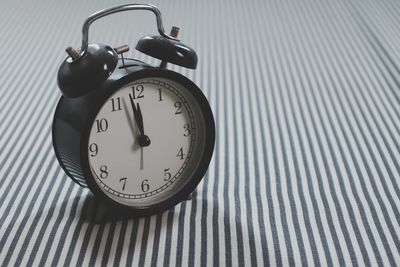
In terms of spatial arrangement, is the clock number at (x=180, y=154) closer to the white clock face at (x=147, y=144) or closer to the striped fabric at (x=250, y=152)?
the white clock face at (x=147, y=144)

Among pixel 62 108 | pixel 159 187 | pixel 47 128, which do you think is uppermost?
pixel 62 108

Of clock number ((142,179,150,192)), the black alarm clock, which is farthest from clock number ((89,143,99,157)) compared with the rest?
clock number ((142,179,150,192))

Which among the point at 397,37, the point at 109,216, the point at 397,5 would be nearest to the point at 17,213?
the point at 109,216

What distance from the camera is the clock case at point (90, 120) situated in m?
0.78

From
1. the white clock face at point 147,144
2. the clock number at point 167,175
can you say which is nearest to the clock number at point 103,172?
the white clock face at point 147,144

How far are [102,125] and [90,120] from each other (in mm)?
31

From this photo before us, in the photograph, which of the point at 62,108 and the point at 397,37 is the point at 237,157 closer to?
the point at 62,108

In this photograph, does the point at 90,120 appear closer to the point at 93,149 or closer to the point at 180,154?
the point at 93,149

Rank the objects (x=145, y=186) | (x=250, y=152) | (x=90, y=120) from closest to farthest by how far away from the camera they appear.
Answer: (x=90, y=120) < (x=145, y=186) < (x=250, y=152)

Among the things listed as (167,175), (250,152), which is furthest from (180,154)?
(250,152)

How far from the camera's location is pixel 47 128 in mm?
1251

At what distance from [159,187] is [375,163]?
1.57 ft

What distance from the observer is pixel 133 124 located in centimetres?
84

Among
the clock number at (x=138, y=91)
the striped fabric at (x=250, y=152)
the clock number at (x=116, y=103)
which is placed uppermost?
the clock number at (x=138, y=91)
